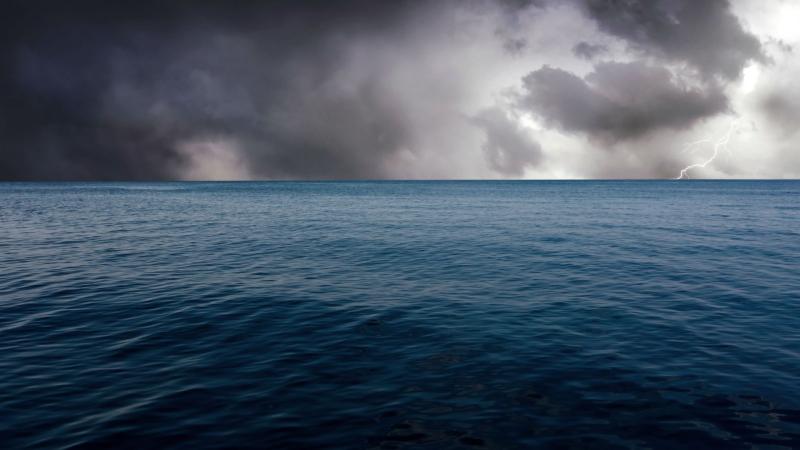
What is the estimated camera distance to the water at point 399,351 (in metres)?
11.1

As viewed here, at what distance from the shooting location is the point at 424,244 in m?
42.6

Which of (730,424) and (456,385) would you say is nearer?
(730,424)

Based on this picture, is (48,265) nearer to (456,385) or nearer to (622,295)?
(456,385)

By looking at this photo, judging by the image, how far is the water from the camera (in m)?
11.1

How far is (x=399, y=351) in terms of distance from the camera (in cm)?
1605

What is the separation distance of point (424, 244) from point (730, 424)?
3201 cm

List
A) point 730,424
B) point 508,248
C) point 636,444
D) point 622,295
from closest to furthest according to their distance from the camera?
point 636,444
point 730,424
point 622,295
point 508,248

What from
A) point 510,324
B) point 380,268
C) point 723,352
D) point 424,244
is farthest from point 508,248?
point 723,352

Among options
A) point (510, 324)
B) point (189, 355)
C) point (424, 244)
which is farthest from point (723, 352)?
point (424, 244)

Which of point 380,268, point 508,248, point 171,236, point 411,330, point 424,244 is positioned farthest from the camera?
point 171,236

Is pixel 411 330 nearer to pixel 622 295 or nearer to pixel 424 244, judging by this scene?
pixel 622 295

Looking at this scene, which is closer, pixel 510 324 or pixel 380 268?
pixel 510 324

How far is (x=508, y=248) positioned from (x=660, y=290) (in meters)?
15.4

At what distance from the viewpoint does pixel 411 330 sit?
60.2ft
